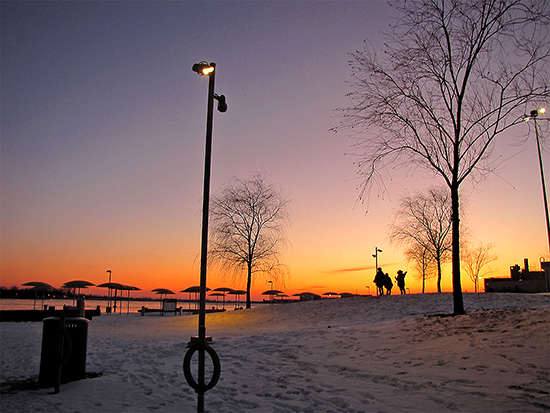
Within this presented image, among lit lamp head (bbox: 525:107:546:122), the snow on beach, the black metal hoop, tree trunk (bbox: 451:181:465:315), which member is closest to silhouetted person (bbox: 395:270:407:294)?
tree trunk (bbox: 451:181:465:315)

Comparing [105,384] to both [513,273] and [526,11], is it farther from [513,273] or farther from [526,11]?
[513,273]

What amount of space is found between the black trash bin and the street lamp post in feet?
7.24

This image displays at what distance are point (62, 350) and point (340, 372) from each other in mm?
5350

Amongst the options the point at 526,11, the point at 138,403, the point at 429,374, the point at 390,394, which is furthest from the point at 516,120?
the point at 138,403

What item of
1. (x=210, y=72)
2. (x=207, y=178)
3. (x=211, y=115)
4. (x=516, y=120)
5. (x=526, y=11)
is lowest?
(x=207, y=178)

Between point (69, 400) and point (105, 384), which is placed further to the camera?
point (105, 384)

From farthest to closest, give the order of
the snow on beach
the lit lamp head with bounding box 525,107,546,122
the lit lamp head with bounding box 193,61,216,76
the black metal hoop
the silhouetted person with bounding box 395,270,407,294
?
1. the silhouetted person with bounding box 395,270,407,294
2. the lit lamp head with bounding box 525,107,546,122
3. the lit lamp head with bounding box 193,61,216,76
4. the snow on beach
5. the black metal hoop

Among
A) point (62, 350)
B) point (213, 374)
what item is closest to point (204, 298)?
point (213, 374)

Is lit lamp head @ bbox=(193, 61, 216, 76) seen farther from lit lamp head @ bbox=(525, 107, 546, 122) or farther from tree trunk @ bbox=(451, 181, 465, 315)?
lit lamp head @ bbox=(525, 107, 546, 122)

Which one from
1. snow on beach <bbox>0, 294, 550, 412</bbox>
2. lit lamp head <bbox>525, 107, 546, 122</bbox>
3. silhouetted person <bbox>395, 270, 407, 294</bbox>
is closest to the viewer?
snow on beach <bbox>0, 294, 550, 412</bbox>

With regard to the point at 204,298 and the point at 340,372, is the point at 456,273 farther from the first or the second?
the point at 204,298

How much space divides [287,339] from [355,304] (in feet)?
35.4

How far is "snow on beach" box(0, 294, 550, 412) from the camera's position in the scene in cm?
615

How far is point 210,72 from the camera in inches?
277
